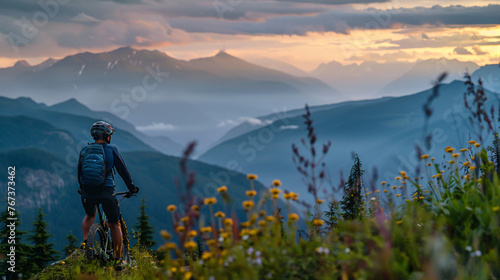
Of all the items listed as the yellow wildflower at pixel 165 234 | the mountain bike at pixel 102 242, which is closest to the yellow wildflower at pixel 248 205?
the yellow wildflower at pixel 165 234

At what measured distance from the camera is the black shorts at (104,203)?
27.1ft

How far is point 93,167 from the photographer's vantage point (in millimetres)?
8078

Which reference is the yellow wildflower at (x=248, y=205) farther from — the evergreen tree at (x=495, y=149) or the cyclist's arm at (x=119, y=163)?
the evergreen tree at (x=495, y=149)

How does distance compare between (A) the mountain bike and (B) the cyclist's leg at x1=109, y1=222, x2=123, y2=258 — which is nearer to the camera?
(A) the mountain bike

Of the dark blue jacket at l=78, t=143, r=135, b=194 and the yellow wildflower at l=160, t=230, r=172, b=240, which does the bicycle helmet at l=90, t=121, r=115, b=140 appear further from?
the yellow wildflower at l=160, t=230, r=172, b=240

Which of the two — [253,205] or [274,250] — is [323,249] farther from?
[253,205]

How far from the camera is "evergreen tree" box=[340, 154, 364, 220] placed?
28.2 feet

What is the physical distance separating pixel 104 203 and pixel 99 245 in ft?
3.48

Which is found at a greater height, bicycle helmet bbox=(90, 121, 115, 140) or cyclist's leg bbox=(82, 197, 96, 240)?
bicycle helmet bbox=(90, 121, 115, 140)

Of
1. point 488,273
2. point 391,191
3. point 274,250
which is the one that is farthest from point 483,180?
point 274,250

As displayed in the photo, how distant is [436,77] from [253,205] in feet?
7.66

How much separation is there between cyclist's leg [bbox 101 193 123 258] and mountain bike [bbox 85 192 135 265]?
0.08 m

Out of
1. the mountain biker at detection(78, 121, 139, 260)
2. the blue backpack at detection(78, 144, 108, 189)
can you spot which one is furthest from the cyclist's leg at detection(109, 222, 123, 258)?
the blue backpack at detection(78, 144, 108, 189)

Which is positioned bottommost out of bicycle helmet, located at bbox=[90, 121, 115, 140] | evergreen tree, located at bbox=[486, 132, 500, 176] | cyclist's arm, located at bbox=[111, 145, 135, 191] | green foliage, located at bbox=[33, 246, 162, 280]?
green foliage, located at bbox=[33, 246, 162, 280]
